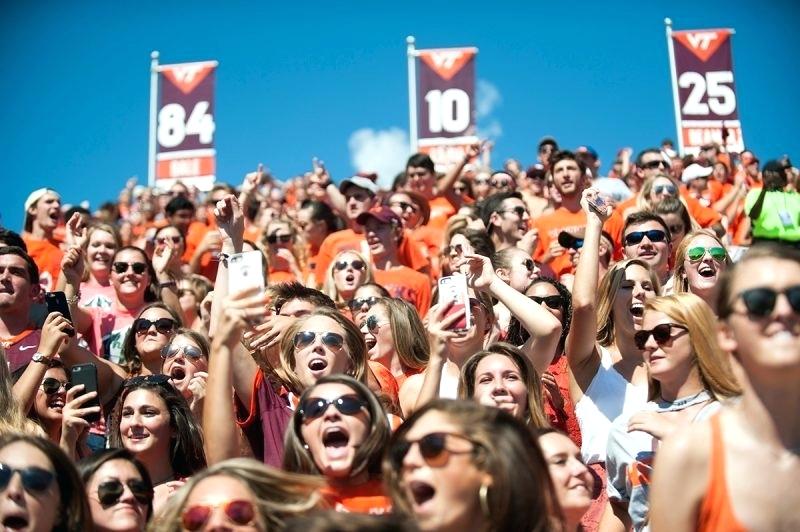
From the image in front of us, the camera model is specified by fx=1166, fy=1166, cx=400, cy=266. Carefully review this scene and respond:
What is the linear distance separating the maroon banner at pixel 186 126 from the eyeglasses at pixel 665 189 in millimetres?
7423

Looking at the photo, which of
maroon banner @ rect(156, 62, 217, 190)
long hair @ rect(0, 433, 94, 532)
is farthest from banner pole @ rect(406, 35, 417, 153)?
long hair @ rect(0, 433, 94, 532)

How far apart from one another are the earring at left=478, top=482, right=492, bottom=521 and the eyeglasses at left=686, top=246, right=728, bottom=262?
3701mm

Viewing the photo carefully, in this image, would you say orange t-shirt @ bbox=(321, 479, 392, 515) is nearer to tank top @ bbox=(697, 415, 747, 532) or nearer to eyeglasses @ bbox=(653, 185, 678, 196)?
tank top @ bbox=(697, 415, 747, 532)

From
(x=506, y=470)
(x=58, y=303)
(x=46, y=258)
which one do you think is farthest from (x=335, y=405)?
(x=46, y=258)

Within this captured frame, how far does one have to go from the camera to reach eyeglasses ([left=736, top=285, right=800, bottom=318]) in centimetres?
324

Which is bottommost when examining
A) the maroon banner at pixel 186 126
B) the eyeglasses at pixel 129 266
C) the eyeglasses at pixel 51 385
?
the eyeglasses at pixel 51 385

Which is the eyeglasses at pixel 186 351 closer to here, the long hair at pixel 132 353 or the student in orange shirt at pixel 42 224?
the long hair at pixel 132 353

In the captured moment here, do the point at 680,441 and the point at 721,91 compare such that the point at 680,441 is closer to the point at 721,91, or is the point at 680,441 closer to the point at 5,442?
the point at 5,442

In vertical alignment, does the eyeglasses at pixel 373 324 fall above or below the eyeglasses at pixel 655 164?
below

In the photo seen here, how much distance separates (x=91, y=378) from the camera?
5504 mm

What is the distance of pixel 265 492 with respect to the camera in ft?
12.7

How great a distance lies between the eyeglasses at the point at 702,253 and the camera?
22.3 feet

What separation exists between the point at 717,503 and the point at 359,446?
59.6 inches

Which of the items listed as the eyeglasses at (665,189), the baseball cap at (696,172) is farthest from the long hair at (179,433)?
the baseball cap at (696,172)
